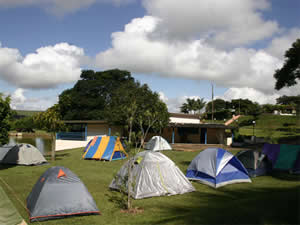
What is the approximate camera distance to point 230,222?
5848 millimetres

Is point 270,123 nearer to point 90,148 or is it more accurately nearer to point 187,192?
point 90,148

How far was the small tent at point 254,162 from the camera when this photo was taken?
1264cm

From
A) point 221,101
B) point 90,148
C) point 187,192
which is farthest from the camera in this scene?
point 221,101

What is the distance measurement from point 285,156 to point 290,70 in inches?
173

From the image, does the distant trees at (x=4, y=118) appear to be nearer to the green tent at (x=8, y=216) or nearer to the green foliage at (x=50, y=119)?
the green foliage at (x=50, y=119)

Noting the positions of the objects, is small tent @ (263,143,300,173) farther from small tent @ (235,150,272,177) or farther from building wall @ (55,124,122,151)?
building wall @ (55,124,122,151)

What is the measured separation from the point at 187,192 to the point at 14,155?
12.1 m

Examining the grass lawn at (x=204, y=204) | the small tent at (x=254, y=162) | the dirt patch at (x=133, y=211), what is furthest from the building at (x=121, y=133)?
the dirt patch at (x=133, y=211)

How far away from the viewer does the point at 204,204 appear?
8.32 meters

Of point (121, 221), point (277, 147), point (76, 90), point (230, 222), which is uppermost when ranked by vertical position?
point (76, 90)

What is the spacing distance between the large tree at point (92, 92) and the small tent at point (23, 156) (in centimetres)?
2638

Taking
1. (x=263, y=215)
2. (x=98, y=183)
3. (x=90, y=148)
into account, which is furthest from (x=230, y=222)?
(x=90, y=148)

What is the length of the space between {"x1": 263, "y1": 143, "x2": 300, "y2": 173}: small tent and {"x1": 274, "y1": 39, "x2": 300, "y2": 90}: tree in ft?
10.3

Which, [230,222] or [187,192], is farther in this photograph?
[187,192]
